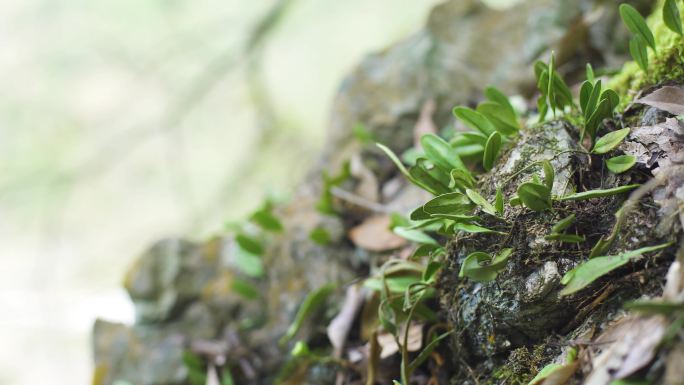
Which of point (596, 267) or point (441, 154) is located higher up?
point (441, 154)

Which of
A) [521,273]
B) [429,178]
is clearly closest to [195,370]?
[429,178]

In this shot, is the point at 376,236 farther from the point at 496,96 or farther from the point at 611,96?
the point at 611,96

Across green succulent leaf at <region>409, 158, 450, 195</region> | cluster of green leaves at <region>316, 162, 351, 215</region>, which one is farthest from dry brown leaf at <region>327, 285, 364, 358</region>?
green succulent leaf at <region>409, 158, 450, 195</region>

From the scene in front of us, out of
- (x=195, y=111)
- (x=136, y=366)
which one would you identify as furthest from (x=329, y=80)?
(x=136, y=366)

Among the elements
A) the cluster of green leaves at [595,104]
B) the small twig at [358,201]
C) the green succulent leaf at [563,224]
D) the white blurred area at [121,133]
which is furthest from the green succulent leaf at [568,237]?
the white blurred area at [121,133]

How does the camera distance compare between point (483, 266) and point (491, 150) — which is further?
point (491, 150)

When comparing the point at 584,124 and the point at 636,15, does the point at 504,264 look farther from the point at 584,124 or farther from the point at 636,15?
the point at 636,15

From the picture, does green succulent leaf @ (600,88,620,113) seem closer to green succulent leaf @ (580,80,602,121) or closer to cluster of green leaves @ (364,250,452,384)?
green succulent leaf @ (580,80,602,121)
